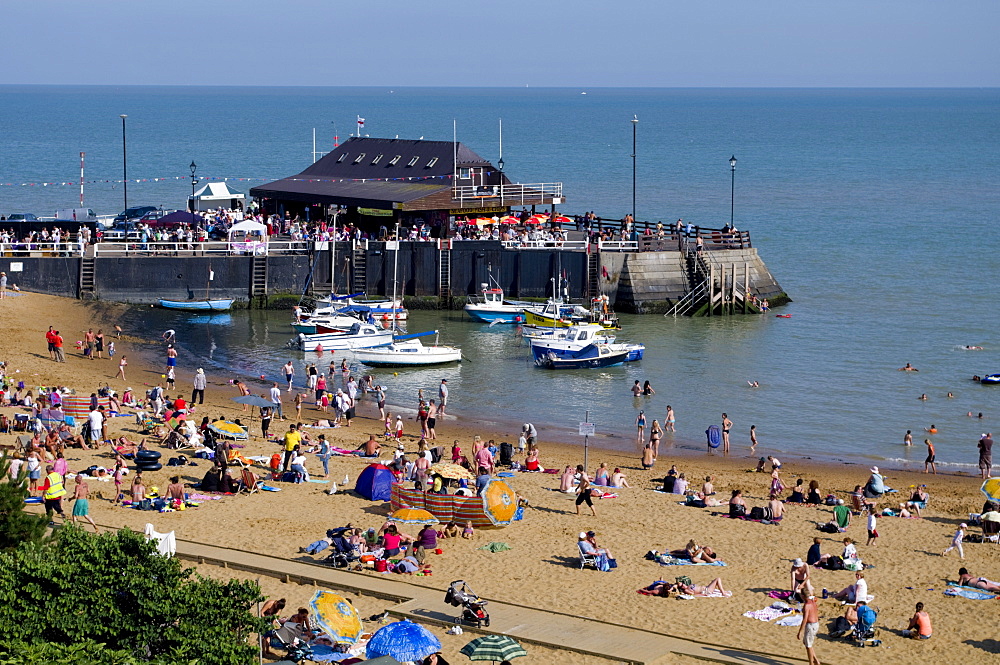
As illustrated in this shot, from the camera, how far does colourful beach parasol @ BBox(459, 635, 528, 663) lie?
57.2 ft

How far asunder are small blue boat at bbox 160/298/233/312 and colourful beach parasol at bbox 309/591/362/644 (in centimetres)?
3357

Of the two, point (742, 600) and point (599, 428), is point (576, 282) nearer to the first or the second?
point (599, 428)

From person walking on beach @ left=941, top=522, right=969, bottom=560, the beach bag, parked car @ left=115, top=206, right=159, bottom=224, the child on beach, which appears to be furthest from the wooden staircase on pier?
the beach bag

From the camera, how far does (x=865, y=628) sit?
771 inches

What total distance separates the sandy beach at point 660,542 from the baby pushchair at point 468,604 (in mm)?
439

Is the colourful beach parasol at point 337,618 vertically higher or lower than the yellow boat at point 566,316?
lower

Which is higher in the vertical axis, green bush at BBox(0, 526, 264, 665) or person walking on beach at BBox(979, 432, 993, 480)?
green bush at BBox(0, 526, 264, 665)

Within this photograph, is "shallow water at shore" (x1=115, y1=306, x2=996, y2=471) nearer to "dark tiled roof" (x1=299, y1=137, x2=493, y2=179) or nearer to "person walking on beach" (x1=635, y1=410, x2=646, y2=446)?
"person walking on beach" (x1=635, y1=410, x2=646, y2=446)

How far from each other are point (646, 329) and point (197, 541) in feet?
94.1

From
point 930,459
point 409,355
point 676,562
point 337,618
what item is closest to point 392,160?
point 409,355

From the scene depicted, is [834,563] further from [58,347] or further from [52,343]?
[52,343]

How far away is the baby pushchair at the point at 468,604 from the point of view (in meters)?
19.1

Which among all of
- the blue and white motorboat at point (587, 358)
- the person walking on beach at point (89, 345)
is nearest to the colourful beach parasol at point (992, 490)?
the blue and white motorboat at point (587, 358)

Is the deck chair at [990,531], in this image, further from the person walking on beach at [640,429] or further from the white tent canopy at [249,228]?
the white tent canopy at [249,228]
